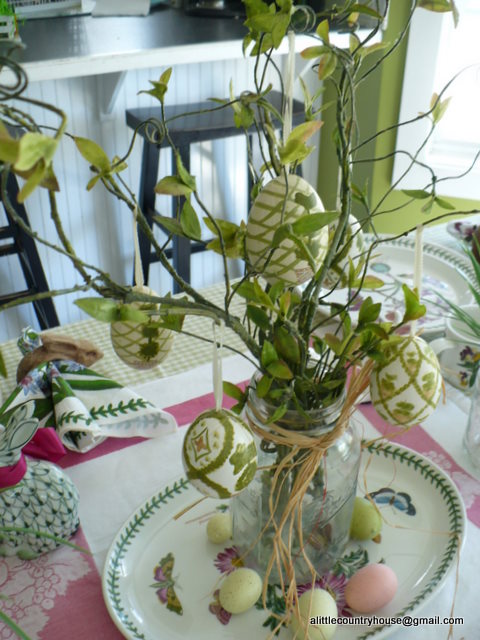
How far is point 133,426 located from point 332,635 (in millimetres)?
346

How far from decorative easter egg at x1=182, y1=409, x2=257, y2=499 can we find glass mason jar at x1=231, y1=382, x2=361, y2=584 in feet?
0.22

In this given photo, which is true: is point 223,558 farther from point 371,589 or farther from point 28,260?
point 28,260

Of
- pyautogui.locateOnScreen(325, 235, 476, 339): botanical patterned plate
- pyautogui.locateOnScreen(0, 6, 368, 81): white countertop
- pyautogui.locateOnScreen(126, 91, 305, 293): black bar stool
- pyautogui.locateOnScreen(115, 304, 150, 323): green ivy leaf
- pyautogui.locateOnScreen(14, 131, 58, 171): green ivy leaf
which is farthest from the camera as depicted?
pyautogui.locateOnScreen(126, 91, 305, 293): black bar stool

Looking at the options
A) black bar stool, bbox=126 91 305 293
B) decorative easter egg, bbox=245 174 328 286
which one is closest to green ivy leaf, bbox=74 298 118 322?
decorative easter egg, bbox=245 174 328 286

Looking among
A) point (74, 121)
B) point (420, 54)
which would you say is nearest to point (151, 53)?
point (74, 121)

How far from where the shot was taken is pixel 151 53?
5.19ft

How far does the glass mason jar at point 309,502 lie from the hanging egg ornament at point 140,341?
0.27 feet

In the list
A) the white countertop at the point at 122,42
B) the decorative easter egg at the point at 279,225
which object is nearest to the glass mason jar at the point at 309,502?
the decorative easter egg at the point at 279,225

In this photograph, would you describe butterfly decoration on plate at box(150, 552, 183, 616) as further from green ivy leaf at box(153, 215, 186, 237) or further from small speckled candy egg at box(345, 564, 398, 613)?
green ivy leaf at box(153, 215, 186, 237)

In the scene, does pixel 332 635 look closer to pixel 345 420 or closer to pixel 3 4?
pixel 345 420

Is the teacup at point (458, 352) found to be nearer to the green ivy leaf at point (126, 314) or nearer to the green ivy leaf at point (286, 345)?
the green ivy leaf at point (286, 345)

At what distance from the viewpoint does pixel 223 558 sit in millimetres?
651

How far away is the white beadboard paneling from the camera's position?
2.01m

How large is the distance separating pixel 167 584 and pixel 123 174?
5.52ft
